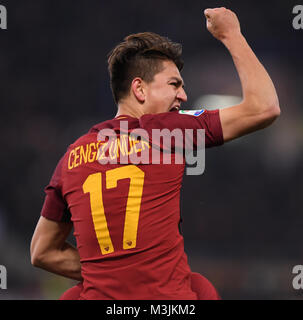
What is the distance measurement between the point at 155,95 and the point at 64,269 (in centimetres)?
87

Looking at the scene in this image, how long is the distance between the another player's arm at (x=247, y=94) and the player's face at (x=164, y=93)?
1.05 feet

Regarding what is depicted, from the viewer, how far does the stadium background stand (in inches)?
219

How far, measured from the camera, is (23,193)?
6137mm

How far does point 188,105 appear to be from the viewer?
5.82 metres

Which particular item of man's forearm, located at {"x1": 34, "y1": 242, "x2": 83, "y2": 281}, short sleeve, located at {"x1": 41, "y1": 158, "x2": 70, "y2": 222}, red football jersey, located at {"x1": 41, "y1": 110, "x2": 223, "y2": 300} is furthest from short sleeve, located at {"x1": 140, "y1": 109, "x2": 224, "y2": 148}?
man's forearm, located at {"x1": 34, "y1": 242, "x2": 83, "y2": 281}

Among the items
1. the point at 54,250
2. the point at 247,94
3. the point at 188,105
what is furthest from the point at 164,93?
the point at 188,105

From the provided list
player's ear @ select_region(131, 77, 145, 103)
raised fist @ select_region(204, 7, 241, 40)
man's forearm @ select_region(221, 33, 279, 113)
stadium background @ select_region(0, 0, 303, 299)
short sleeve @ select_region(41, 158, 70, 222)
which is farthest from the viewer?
stadium background @ select_region(0, 0, 303, 299)

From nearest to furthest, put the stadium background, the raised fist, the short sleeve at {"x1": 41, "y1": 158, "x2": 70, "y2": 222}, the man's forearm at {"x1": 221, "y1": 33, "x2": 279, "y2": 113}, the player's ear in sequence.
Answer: the man's forearm at {"x1": 221, "y1": 33, "x2": 279, "y2": 113} → the raised fist → the short sleeve at {"x1": 41, "y1": 158, "x2": 70, "y2": 222} → the player's ear → the stadium background

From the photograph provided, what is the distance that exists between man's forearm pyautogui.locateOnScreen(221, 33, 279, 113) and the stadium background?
4.05 m

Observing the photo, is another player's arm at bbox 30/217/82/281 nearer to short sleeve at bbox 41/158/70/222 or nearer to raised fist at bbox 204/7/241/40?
short sleeve at bbox 41/158/70/222

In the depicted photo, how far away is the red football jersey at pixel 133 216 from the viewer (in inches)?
66.6

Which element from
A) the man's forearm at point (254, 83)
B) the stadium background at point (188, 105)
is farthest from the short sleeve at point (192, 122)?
the stadium background at point (188, 105)

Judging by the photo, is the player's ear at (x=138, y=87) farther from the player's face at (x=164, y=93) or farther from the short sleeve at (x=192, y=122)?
the short sleeve at (x=192, y=122)
